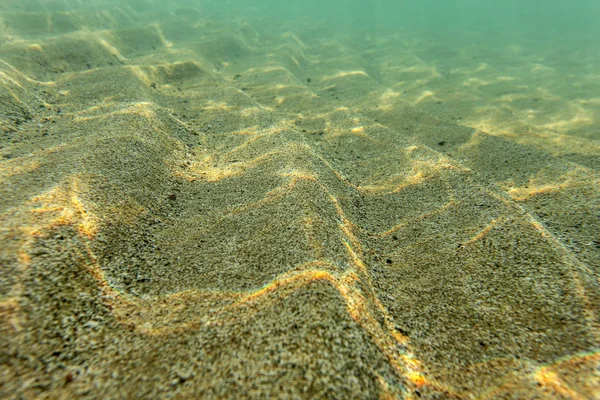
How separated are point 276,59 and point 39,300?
1404 cm

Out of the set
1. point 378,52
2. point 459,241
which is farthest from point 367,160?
point 378,52

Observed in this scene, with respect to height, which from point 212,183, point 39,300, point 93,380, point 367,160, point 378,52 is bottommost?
point 378,52

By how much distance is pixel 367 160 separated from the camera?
549cm

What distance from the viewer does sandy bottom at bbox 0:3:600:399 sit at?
211 centimetres

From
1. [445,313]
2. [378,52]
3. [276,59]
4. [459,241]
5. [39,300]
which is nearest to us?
[39,300]

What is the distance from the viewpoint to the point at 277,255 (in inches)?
118

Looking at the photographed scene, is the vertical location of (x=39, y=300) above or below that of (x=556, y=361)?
above

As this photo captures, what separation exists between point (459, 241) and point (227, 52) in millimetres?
15355

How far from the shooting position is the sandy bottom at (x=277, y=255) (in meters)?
2.11

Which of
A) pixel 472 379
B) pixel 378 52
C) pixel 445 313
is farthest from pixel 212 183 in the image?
pixel 378 52

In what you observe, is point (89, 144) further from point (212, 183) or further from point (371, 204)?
point (371, 204)

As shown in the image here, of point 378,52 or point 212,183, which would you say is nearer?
point 212,183

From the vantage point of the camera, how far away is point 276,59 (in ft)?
46.2

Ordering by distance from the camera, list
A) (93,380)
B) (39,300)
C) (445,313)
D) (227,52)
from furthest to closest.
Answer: (227,52), (445,313), (39,300), (93,380)
